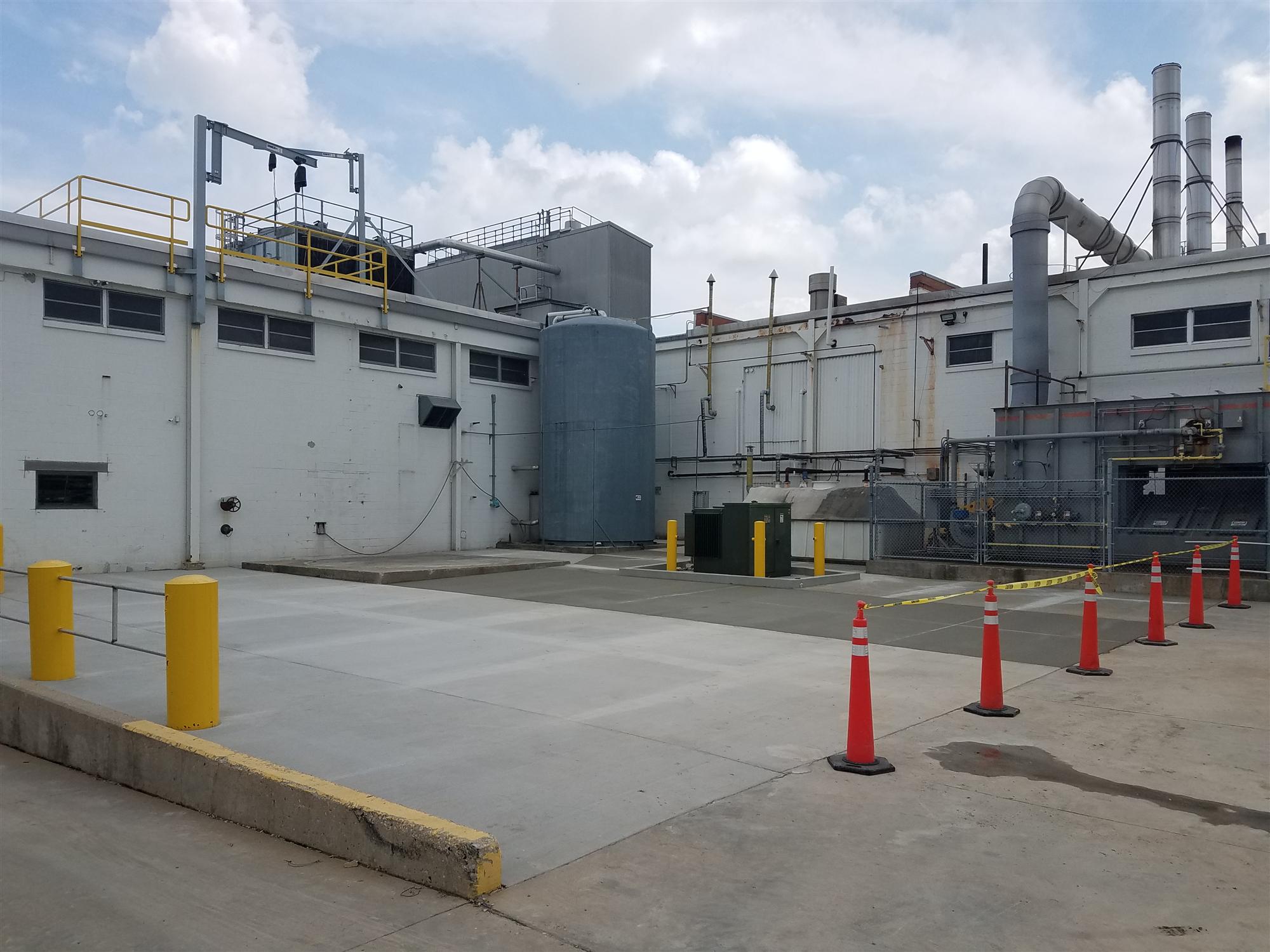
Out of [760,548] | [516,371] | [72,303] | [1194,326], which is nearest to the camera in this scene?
[760,548]

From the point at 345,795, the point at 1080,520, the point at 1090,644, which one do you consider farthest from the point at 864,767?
the point at 1080,520

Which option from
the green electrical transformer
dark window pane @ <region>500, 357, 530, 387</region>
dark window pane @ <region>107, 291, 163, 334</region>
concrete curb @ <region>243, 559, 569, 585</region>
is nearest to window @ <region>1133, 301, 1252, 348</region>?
the green electrical transformer

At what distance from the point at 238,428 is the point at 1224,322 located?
73.4 ft

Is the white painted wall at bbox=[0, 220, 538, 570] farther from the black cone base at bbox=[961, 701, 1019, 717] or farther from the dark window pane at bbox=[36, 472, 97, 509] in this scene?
the black cone base at bbox=[961, 701, 1019, 717]

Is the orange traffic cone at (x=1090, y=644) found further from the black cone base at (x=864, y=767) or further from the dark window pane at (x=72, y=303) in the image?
the dark window pane at (x=72, y=303)

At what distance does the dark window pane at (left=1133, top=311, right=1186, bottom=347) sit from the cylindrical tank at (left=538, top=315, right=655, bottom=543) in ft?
42.8

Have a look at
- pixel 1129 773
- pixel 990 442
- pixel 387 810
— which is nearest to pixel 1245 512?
pixel 990 442

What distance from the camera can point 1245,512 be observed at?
59.3 ft

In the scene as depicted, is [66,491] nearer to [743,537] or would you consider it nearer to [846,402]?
[743,537]

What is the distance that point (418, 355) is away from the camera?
25.7m

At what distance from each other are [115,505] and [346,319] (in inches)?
A: 284

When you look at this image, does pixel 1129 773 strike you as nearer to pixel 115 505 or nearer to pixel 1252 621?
pixel 1252 621

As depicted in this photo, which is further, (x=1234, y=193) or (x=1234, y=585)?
(x=1234, y=193)

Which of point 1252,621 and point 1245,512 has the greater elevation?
point 1245,512
